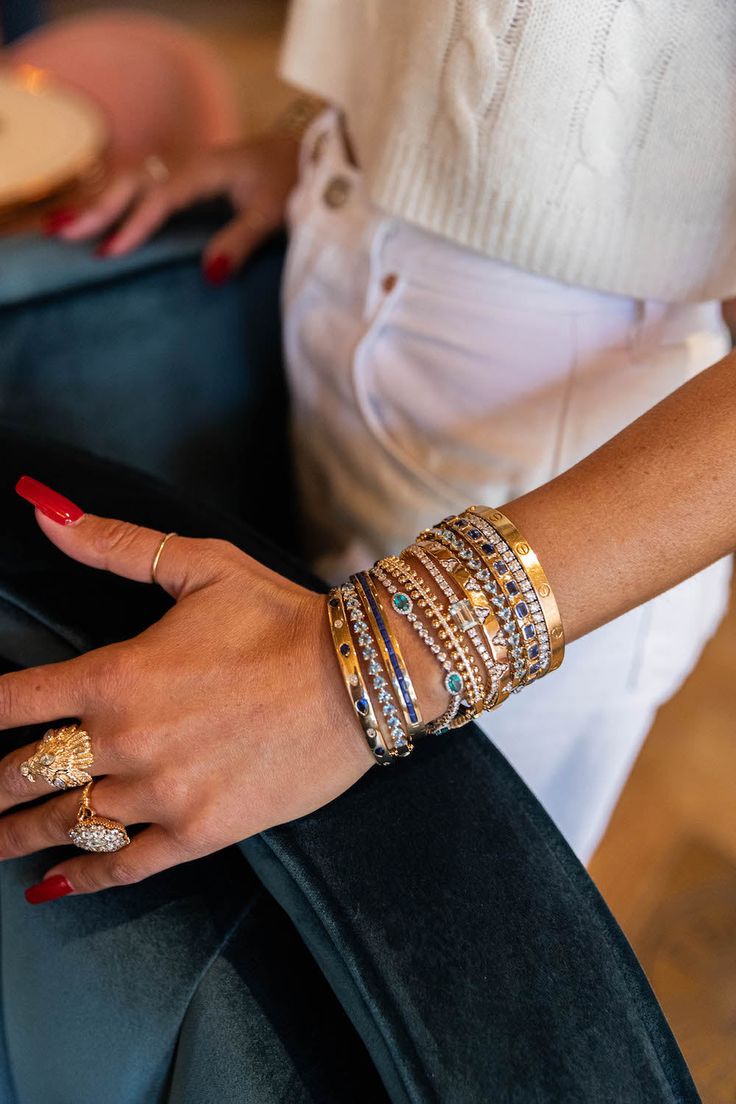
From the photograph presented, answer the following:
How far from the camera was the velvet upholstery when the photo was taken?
37 centimetres

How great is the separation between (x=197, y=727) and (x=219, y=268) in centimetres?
54

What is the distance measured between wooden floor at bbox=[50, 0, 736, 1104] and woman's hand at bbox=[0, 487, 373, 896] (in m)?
0.72

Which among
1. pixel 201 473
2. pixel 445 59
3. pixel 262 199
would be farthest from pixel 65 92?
pixel 445 59

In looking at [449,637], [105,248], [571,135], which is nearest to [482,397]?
[571,135]

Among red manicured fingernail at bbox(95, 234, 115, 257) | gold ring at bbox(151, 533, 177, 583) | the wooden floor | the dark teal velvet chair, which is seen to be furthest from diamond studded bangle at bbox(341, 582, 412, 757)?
the wooden floor

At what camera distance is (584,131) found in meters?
0.55

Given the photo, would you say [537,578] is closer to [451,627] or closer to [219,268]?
[451,627]

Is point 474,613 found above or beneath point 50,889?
above

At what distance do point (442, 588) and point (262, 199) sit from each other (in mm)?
589

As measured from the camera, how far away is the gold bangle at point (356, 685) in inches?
16.4

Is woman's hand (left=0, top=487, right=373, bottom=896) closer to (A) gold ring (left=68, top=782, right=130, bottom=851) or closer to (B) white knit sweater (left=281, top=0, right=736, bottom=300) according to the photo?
(A) gold ring (left=68, top=782, right=130, bottom=851)

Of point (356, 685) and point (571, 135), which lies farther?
point (571, 135)

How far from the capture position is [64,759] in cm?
42

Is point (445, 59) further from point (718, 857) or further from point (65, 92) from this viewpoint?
point (718, 857)
